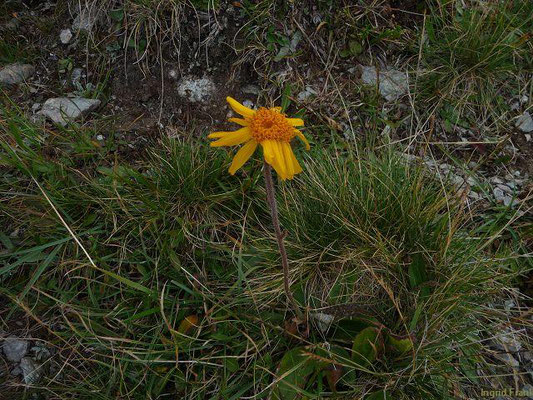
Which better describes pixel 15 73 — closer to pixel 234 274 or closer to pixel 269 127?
pixel 234 274

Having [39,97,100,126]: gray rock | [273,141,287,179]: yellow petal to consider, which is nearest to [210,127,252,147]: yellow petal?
[273,141,287,179]: yellow petal

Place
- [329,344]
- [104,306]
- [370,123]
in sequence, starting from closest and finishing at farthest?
[329,344] < [104,306] < [370,123]

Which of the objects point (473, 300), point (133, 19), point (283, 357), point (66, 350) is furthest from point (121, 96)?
point (473, 300)

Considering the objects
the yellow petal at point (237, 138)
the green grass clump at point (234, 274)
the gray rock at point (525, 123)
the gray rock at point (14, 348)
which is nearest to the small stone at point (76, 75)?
the green grass clump at point (234, 274)

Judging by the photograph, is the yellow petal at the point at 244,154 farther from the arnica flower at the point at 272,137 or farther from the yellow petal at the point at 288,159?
the yellow petal at the point at 288,159

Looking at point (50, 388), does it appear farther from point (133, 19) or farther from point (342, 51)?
point (342, 51)

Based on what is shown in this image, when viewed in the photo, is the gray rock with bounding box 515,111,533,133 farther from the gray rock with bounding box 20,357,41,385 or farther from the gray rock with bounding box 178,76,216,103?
the gray rock with bounding box 20,357,41,385
